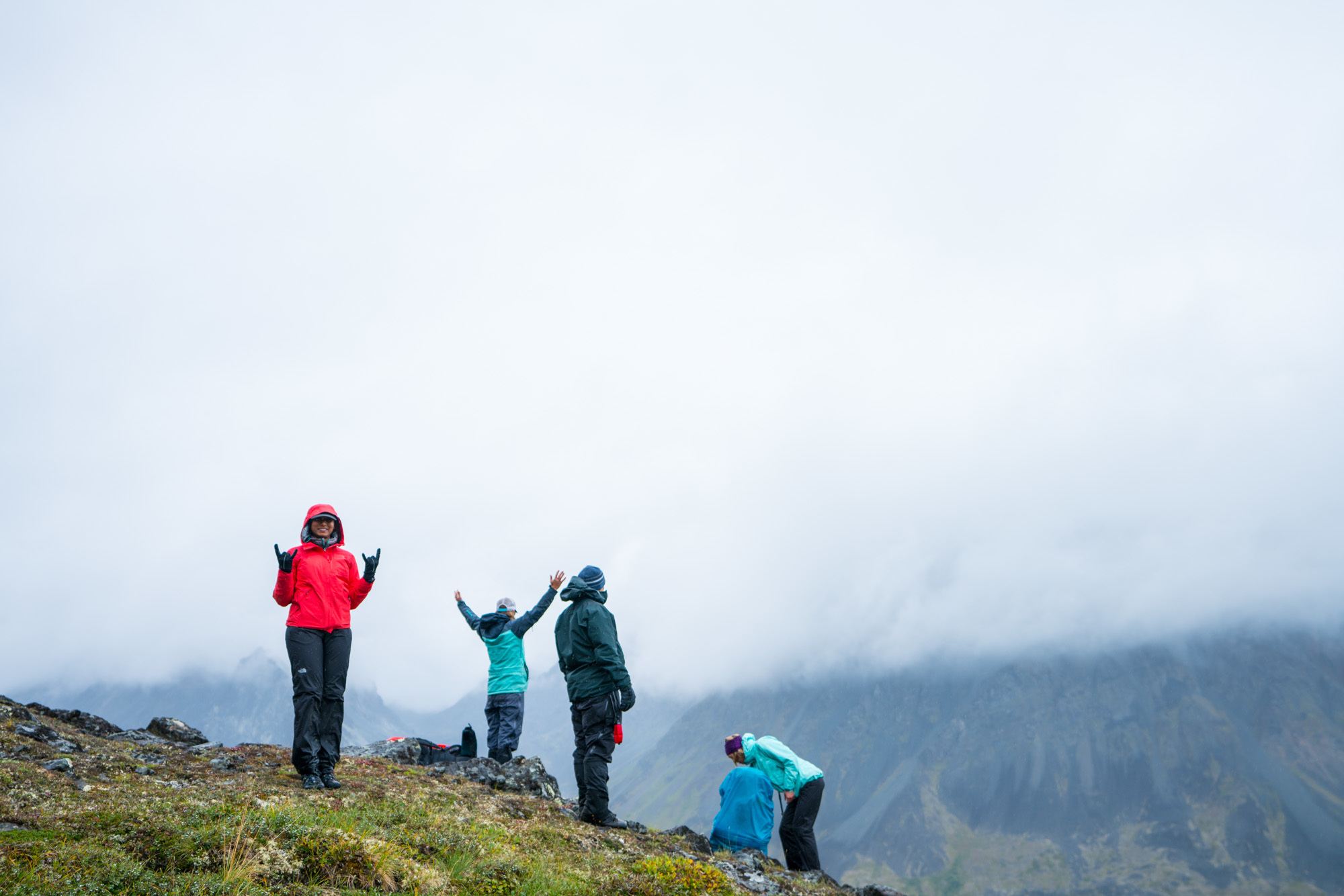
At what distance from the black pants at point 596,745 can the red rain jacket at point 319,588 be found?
4.35 metres

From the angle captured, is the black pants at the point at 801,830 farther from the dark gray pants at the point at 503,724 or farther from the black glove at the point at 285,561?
the black glove at the point at 285,561

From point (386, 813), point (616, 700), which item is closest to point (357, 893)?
point (386, 813)

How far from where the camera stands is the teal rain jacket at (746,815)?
17844 millimetres

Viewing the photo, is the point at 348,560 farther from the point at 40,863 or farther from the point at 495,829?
the point at 40,863

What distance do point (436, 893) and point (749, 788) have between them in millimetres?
11179

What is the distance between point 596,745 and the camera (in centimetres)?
1516

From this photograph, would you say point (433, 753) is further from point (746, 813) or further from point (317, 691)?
point (317, 691)

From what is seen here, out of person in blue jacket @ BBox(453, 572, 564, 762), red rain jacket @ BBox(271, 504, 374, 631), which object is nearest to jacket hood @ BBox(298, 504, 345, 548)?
red rain jacket @ BBox(271, 504, 374, 631)

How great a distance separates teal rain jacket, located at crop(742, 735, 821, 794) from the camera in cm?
1875

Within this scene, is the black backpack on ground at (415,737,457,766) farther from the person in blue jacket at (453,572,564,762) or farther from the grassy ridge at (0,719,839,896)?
the grassy ridge at (0,719,839,896)

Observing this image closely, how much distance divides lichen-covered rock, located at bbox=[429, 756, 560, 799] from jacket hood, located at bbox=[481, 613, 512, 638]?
2915 mm

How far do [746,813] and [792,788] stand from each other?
52.3 inches

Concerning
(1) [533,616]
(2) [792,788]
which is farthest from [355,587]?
(2) [792,788]

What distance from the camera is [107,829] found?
818 cm
